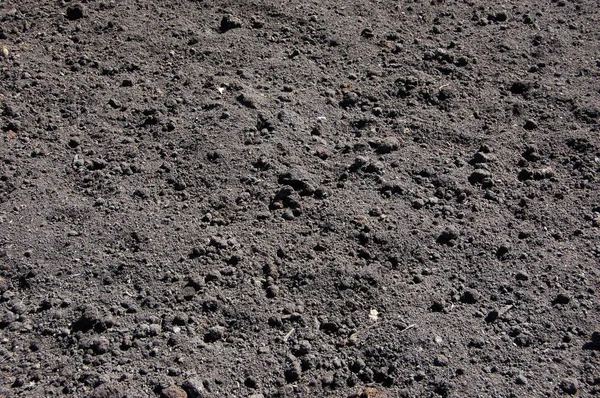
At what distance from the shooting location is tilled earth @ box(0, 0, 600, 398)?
3098 mm

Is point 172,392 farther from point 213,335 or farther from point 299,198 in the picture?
point 299,198

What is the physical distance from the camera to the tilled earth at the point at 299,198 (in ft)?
10.2

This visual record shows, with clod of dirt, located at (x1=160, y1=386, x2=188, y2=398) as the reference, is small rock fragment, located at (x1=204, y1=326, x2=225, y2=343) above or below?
above

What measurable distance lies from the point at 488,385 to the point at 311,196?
1199 millimetres

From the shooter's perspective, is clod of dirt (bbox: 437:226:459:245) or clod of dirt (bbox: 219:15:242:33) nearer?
clod of dirt (bbox: 437:226:459:245)

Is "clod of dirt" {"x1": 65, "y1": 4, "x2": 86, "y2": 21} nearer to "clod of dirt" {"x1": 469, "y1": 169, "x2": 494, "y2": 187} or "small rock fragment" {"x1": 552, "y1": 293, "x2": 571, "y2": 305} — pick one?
"clod of dirt" {"x1": 469, "y1": 169, "x2": 494, "y2": 187}

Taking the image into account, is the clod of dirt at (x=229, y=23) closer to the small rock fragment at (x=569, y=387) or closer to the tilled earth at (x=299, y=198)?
the tilled earth at (x=299, y=198)

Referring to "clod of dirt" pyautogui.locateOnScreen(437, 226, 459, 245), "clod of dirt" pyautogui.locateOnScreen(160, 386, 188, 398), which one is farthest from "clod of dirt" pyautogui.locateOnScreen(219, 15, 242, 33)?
"clod of dirt" pyautogui.locateOnScreen(160, 386, 188, 398)

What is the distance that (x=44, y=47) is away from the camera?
4.57 m

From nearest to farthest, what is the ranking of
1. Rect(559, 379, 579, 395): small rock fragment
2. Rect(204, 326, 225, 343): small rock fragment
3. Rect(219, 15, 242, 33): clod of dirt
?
Rect(559, 379, 579, 395): small rock fragment < Rect(204, 326, 225, 343): small rock fragment < Rect(219, 15, 242, 33): clod of dirt

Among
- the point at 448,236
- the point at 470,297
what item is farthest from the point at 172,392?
the point at 448,236

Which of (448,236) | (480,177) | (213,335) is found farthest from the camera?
(480,177)

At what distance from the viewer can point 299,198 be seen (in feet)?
12.1

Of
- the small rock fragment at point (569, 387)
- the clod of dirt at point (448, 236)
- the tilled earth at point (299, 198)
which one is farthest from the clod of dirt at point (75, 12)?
the small rock fragment at point (569, 387)
